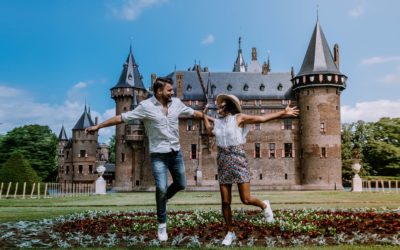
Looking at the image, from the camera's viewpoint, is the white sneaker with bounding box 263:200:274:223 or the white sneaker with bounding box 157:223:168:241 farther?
the white sneaker with bounding box 263:200:274:223

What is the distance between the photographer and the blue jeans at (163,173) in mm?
7156

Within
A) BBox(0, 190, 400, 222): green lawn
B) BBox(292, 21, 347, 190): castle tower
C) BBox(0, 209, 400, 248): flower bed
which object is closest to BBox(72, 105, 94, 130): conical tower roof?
BBox(292, 21, 347, 190): castle tower

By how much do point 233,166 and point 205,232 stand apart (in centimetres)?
151

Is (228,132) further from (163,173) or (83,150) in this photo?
(83,150)

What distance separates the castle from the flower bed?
3954cm

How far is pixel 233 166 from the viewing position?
7156 millimetres

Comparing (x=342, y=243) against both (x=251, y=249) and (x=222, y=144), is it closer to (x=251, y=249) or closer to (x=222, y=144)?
(x=251, y=249)

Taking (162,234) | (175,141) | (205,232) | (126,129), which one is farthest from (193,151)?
(162,234)

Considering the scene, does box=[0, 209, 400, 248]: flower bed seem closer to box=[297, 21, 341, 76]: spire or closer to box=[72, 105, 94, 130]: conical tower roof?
box=[297, 21, 341, 76]: spire

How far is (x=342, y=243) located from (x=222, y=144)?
2310mm

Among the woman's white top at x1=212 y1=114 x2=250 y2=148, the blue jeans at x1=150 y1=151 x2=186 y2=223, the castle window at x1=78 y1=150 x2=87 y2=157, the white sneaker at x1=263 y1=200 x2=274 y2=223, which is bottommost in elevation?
the white sneaker at x1=263 y1=200 x2=274 y2=223

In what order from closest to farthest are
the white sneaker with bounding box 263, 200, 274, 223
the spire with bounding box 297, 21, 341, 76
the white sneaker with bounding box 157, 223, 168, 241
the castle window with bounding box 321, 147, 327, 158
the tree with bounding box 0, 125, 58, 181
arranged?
the white sneaker with bounding box 157, 223, 168, 241
the white sneaker with bounding box 263, 200, 274, 223
the castle window with bounding box 321, 147, 327, 158
the spire with bounding box 297, 21, 341, 76
the tree with bounding box 0, 125, 58, 181

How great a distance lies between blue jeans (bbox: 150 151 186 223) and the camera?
716cm

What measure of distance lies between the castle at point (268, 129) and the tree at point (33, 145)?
17.9 metres
